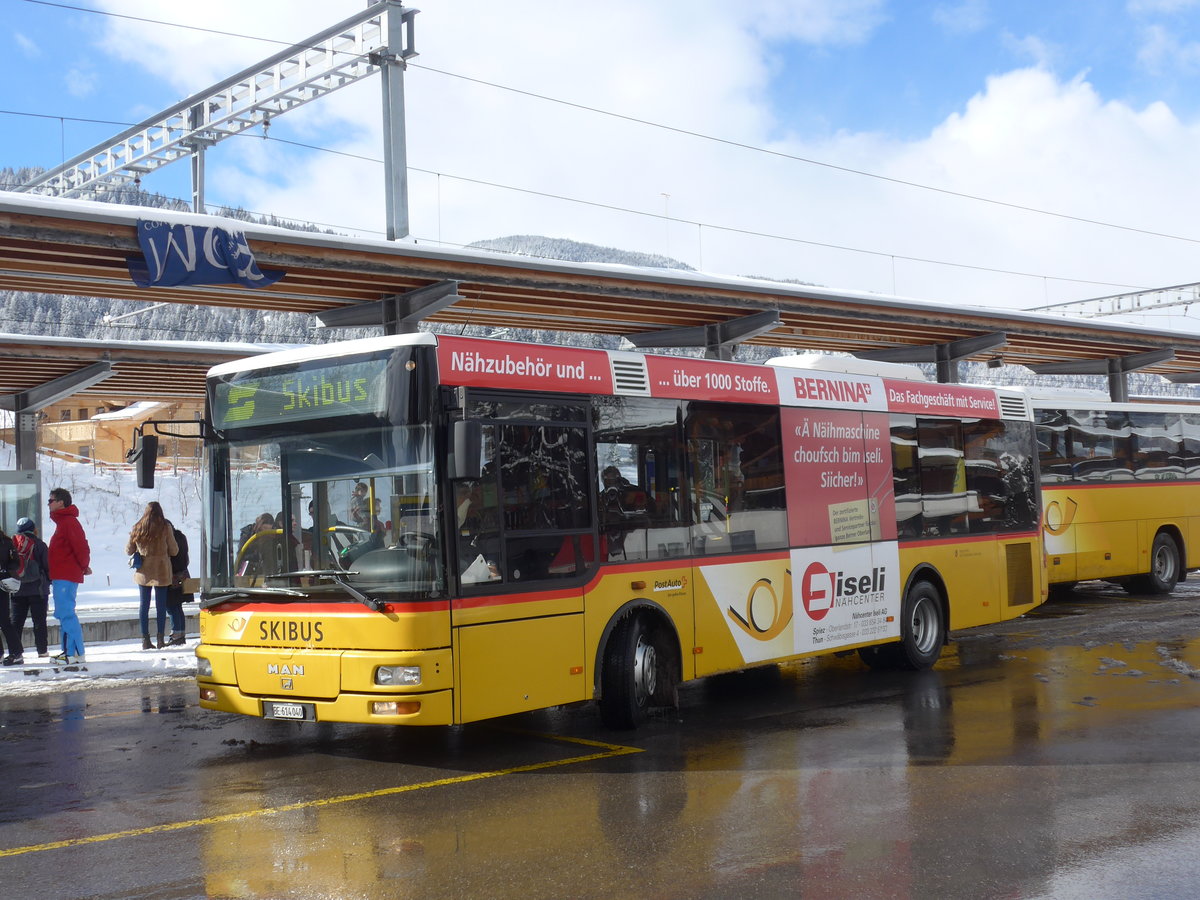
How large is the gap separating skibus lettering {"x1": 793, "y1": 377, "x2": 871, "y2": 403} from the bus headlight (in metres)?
4.87

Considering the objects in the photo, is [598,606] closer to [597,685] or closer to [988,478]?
[597,685]

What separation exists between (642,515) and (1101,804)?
384 cm

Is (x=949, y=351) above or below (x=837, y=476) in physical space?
above

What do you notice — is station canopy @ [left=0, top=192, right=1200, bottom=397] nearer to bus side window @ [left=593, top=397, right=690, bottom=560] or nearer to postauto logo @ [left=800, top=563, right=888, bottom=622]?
bus side window @ [left=593, top=397, right=690, bottom=560]

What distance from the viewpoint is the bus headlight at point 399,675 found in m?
7.92

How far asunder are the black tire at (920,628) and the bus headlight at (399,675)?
5.85m

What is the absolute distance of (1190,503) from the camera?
21.8 meters

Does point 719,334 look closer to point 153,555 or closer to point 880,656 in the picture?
point 880,656

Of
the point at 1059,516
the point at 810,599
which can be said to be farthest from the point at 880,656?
the point at 1059,516

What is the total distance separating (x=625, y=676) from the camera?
917 cm

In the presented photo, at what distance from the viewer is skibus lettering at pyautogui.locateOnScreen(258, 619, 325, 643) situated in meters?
8.27

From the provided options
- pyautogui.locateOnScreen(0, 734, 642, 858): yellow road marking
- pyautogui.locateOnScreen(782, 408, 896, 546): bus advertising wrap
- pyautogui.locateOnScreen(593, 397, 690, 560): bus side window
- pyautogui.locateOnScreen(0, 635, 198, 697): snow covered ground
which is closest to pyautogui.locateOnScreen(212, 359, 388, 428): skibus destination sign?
pyautogui.locateOnScreen(593, 397, 690, 560): bus side window

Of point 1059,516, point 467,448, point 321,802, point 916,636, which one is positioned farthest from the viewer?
point 1059,516

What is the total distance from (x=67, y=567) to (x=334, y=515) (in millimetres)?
7423
